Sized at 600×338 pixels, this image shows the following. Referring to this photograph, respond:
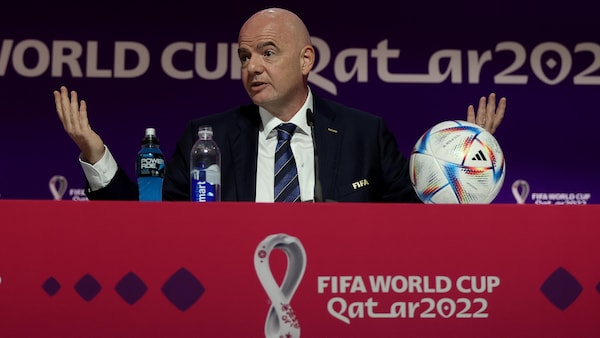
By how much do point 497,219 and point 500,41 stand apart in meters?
2.31

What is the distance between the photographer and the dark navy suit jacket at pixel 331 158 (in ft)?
7.86

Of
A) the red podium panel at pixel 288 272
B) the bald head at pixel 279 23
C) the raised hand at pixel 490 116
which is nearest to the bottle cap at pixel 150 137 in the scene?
the bald head at pixel 279 23

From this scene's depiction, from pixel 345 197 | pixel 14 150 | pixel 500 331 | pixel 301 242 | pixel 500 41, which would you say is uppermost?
pixel 500 41

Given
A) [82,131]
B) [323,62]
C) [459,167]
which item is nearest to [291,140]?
[82,131]

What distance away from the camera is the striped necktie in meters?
2.32

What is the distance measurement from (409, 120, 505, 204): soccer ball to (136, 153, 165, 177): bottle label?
2.05 feet

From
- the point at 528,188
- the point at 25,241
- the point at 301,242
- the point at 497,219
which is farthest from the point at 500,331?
the point at 528,188

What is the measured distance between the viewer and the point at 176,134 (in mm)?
3607

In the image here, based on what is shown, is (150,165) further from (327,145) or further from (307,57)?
(307,57)

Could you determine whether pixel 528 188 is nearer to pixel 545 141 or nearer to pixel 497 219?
pixel 545 141

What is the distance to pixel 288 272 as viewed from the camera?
4.85 feet

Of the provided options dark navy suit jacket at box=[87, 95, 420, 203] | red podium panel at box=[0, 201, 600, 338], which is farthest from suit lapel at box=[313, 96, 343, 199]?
red podium panel at box=[0, 201, 600, 338]

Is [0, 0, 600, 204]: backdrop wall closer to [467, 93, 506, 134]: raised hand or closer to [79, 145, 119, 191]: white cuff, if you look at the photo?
[467, 93, 506, 134]: raised hand

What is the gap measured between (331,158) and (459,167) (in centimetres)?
71
